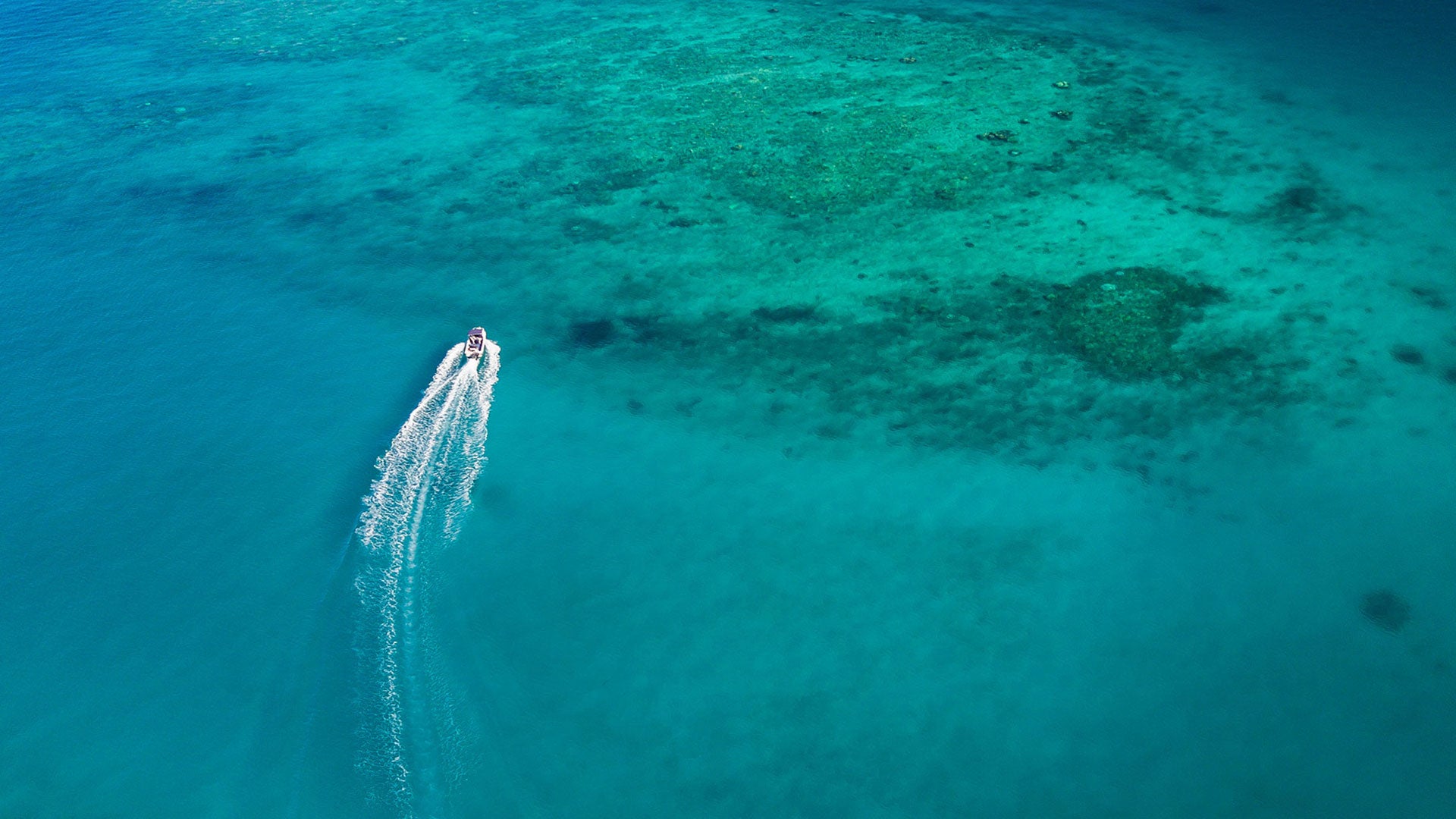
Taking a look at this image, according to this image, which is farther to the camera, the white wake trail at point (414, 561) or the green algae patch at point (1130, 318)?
the green algae patch at point (1130, 318)

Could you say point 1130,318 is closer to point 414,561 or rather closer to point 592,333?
point 592,333

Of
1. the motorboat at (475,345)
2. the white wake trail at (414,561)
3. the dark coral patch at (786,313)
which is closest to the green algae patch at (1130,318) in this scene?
the dark coral patch at (786,313)

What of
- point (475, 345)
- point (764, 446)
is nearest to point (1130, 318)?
point (764, 446)

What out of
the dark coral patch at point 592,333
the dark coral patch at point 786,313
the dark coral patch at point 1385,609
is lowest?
the dark coral patch at point 1385,609

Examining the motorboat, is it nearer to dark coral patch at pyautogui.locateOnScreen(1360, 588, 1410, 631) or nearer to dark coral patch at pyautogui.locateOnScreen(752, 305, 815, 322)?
dark coral patch at pyautogui.locateOnScreen(752, 305, 815, 322)

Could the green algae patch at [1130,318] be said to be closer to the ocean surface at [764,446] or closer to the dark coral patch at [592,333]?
the ocean surface at [764,446]

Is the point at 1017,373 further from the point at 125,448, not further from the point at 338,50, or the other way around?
the point at 338,50

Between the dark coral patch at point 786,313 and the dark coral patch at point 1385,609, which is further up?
the dark coral patch at point 786,313
